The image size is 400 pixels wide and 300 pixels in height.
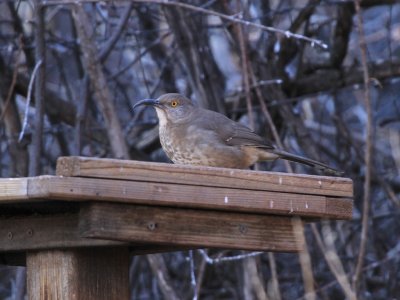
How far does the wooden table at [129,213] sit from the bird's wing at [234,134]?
104 cm

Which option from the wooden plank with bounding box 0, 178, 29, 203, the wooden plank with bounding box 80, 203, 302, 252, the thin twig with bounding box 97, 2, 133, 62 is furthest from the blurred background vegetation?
the wooden plank with bounding box 0, 178, 29, 203

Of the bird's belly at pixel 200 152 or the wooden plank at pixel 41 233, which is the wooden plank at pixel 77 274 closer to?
the wooden plank at pixel 41 233

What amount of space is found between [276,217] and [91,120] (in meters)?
2.94

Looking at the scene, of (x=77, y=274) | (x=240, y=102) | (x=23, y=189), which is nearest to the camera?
(x=23, y=189)

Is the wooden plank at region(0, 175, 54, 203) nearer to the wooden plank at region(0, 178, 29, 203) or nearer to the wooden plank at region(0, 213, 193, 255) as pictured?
the wooden plank at region(0, 178, 29, 203)

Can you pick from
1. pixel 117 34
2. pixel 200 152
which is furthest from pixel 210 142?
pixel 117 34

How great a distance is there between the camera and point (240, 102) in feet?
19.1

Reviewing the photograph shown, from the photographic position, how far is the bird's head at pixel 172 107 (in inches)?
168

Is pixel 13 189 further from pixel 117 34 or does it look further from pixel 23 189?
pixel 117 34

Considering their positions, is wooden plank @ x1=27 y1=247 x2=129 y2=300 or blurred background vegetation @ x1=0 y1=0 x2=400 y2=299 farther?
blurred background vegetation @ x1=0 y1=0 x2=400 y2=299

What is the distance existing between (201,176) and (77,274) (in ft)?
1.61

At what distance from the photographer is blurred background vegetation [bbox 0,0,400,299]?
18.0ft

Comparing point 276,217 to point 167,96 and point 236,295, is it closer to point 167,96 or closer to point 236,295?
point 167,96

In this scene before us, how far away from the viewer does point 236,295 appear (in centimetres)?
581
